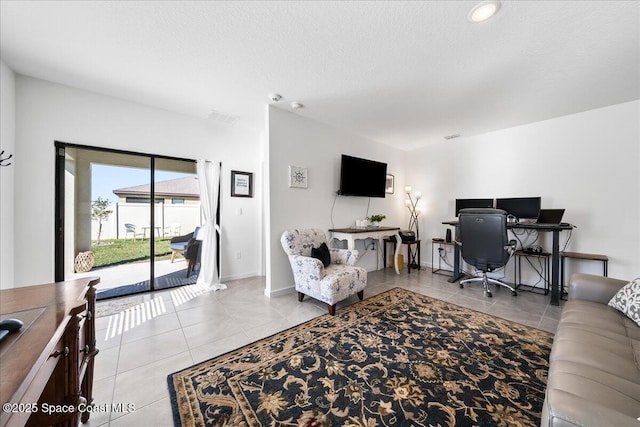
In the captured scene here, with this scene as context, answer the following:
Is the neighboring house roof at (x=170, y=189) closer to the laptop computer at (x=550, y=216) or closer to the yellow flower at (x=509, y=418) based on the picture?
the yellow flower at (x=509, y=418)

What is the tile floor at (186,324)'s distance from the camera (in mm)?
1474

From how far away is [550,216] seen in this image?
10.6 ft

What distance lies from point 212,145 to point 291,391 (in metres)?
3.50

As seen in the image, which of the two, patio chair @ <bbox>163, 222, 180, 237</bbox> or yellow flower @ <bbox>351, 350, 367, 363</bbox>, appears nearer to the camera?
yellow flower @ <bbox>351, 350, 367, 363</bbox>

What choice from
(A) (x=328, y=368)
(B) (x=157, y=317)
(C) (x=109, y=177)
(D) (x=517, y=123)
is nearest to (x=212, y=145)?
(C) (x=109, y=177)

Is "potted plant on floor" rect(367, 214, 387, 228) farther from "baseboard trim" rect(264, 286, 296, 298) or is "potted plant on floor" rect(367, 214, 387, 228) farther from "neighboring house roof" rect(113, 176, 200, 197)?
"neighboring house roof" rect(113, 176, 200, 197)

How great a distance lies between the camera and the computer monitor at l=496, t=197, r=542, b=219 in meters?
3.37

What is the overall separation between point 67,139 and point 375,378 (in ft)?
13.1

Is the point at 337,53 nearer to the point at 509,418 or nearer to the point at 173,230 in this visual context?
the point at 509,418

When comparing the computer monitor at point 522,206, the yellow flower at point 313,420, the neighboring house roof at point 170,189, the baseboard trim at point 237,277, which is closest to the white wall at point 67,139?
the baseboard trim at point 237,277

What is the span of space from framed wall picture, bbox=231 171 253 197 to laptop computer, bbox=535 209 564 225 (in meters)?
4.51

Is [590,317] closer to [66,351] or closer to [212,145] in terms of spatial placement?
[66,351]

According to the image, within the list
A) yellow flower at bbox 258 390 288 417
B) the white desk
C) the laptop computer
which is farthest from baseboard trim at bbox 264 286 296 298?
the laptop computer

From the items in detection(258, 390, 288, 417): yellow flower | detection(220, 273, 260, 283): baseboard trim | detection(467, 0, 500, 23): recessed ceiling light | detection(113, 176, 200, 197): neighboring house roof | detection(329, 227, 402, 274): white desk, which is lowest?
detection(258, 390, 288, 417): yellow flower
